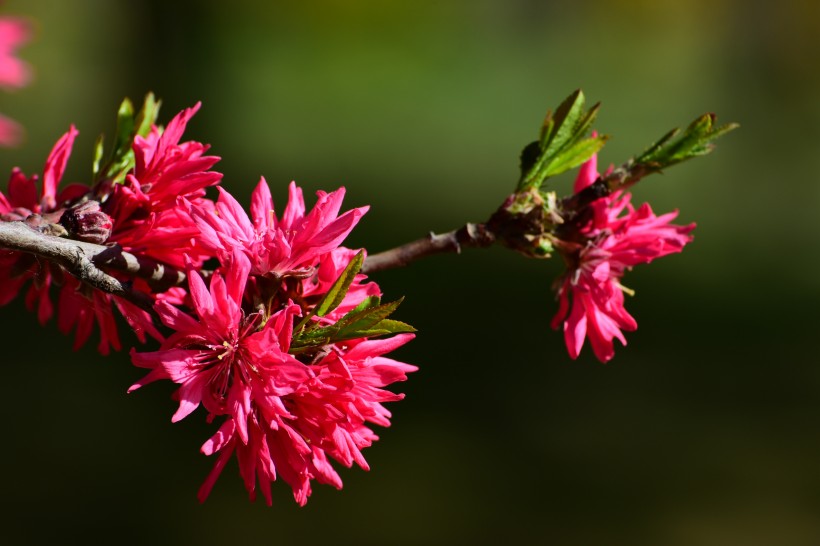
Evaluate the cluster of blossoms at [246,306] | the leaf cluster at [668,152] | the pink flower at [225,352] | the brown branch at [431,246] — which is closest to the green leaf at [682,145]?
the leaf cluster at [668,152]

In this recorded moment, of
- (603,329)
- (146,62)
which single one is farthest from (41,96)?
(603,329)

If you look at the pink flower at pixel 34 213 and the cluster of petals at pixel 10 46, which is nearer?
the pink flower at pixel 34 213

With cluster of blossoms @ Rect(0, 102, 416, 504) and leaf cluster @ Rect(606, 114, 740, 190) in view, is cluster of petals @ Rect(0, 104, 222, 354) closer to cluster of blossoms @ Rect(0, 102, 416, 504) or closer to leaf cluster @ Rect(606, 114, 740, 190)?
cluster of blossoms @ Rect(0, 102, 416, 504)

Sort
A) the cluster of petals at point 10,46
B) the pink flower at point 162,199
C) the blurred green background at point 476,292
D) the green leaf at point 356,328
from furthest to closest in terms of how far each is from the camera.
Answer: the blurred green background at point 476,292 → the cluster of petals at point 10,46 → the pink flower at point 162,199 → the green leaf at point 356,328

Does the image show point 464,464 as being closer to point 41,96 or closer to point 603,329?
point 603,329

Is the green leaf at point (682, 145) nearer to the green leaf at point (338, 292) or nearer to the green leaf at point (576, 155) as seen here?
the green leaf at point (576, 155)

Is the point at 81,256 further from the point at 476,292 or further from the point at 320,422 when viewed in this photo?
the point at 476,292
